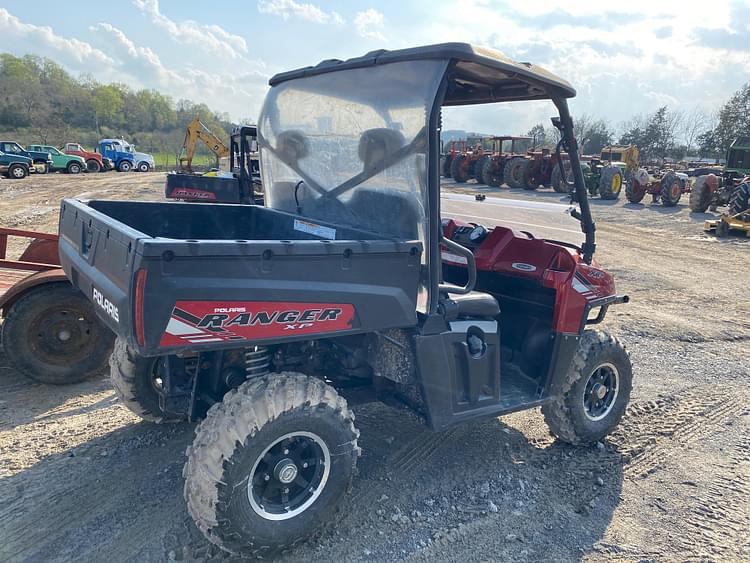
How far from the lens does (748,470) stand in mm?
3660

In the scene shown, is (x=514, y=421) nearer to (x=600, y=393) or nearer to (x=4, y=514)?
(x=600, y=393)

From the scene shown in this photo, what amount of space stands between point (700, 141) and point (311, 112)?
193 feet

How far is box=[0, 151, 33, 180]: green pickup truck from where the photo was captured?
998 inches

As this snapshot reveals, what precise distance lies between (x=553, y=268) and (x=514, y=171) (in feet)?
71.4

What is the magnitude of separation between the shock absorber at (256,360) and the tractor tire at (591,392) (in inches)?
71.0

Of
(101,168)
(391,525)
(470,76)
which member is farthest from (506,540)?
(101,168)

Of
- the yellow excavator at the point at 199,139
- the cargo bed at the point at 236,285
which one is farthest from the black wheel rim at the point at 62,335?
the yellow excavator at the point at 199,139

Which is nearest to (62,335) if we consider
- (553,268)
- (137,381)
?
(137,381)

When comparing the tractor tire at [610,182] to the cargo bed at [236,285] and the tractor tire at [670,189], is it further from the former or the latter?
the cargo bed at [236,285]

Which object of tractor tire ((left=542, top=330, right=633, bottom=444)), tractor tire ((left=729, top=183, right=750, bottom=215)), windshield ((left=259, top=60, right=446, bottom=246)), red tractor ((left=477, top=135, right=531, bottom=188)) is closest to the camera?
windshield ((left=259, top=60, right=446, bottom=246))

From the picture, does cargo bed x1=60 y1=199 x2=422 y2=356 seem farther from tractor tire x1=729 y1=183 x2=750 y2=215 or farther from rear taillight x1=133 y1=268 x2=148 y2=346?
tractor tire x1=729 y1=183 x2=750 y2=215

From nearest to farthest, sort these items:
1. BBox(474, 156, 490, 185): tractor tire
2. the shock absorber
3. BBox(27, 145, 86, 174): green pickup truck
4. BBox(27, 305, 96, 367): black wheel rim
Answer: the shock absorber → BBox(27, 305, 96, 367): black wheel rim → BBox(474, 156, 490, 185): tractor tire → BBox(27, 145, 86, 174): green pickup truck

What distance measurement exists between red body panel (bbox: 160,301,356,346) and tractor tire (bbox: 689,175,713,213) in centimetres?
1780

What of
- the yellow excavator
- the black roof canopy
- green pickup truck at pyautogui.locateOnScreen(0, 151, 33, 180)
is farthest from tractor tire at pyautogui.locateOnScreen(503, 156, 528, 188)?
green pickup truck at pyautogui.locateOnScreen(0, 151, 33, 180)
